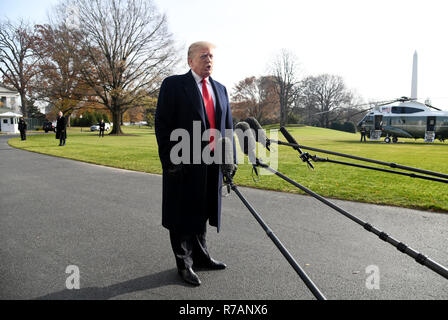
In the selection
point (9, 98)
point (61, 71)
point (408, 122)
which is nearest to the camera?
point (408, 122)

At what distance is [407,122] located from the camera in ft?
95.9

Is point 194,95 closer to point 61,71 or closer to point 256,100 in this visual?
point 61,71

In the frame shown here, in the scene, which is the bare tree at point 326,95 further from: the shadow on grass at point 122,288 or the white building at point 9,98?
the shadow on grass at point 122,288

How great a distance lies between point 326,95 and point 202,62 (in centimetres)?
8129

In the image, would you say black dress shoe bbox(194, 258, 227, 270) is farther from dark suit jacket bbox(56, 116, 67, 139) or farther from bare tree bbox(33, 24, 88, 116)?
bare tree bbox(33, 24, 88, 116)

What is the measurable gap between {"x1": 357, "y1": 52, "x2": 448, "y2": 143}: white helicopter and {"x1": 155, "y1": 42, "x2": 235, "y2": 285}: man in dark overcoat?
28644 millimetres

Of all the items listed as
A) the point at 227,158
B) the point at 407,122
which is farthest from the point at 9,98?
the point at 227,158

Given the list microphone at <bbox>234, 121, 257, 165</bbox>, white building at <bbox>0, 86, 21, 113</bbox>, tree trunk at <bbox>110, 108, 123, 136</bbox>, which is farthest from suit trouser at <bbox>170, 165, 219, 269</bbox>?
white building at <bbox>0, 86, 21, 113</bbox>

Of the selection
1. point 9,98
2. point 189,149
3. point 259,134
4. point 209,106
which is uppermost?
point 9,98

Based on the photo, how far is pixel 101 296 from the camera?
267cm

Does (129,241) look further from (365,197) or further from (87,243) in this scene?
(365,197)

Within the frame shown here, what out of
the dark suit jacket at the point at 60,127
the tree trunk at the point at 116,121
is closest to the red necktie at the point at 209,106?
the dark suit jacket at the point at 60,127

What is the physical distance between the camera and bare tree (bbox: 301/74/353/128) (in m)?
77.4
